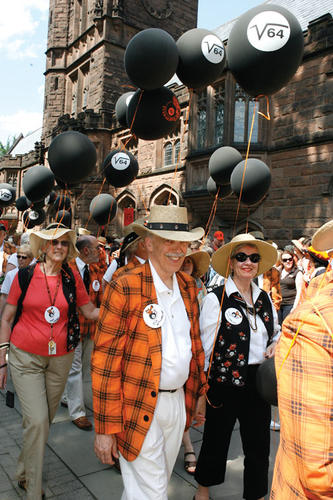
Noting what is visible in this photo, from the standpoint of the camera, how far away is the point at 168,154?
49.3 ft

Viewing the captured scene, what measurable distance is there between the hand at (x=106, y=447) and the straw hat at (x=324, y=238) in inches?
53.8

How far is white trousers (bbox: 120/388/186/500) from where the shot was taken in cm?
189

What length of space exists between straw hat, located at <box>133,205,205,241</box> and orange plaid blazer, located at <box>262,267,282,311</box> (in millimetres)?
4124

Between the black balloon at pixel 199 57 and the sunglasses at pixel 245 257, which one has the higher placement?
the black balloon at pixel 199 57

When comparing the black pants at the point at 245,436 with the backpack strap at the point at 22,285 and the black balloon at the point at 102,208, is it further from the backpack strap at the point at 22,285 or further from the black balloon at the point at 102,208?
the black balloon at the point at 102,208

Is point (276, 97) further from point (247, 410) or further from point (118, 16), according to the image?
point (118, 16)

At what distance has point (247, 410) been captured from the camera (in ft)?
8.20

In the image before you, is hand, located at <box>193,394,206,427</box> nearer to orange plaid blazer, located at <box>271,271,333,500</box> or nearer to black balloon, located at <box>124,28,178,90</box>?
orange plaid blazer, located at <box>271,271,333,500</box>

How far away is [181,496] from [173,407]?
1.15m

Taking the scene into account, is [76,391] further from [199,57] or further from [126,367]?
[199,57]

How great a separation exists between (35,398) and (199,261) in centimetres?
203

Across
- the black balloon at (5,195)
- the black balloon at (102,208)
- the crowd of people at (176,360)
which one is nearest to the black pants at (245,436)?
the crowd of people at (176,360)

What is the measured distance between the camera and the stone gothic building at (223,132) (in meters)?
9.84

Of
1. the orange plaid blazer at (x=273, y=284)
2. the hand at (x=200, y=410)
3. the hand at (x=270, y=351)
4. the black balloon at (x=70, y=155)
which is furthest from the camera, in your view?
the orange plaid blazer at (x=273, y=284)
